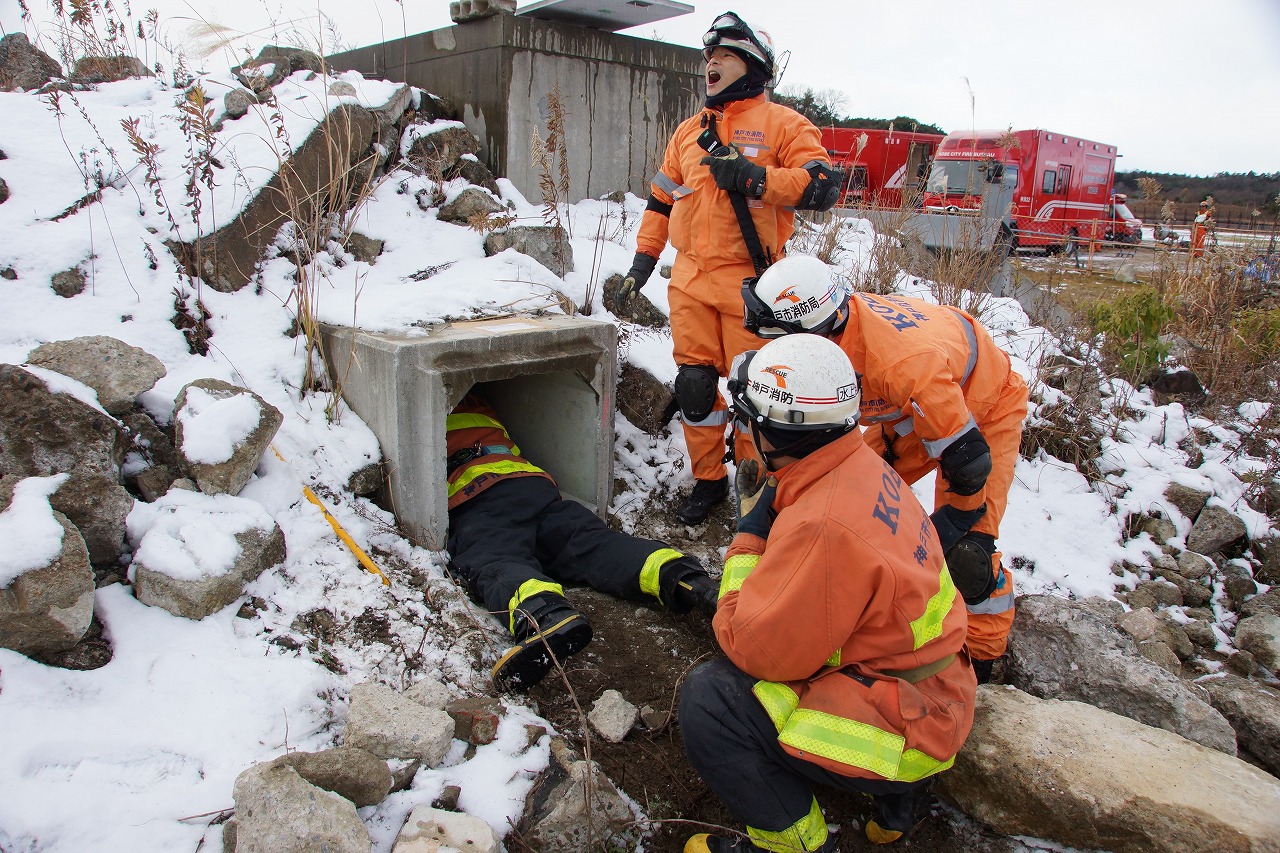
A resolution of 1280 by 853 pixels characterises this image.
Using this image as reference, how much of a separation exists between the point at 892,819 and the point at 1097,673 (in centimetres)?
110

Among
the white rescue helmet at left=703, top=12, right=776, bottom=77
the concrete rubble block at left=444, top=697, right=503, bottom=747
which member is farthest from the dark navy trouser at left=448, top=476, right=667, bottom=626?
the white rescue helmet at left=703, top=12, right=776, bottom=77

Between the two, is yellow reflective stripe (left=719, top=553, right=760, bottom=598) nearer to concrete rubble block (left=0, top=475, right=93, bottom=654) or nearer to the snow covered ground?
the snow covered ground

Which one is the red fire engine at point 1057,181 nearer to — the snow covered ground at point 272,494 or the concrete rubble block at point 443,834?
the snow covered ground at point 272,494

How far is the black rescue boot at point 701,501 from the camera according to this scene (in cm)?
380

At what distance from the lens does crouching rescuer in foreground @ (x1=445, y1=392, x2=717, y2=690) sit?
255 centimetres

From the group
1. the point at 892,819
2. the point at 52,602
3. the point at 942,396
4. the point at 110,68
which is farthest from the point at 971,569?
the point at 110,68

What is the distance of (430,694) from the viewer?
235 centimetres

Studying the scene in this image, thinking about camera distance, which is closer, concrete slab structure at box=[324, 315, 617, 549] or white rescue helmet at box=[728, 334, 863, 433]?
white rescue helmet at box=[728, 334, 863, 433]

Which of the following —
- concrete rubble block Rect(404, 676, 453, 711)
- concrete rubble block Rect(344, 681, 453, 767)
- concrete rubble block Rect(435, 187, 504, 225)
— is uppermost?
concrete rubble block Rect(435, 187, 504, 225)

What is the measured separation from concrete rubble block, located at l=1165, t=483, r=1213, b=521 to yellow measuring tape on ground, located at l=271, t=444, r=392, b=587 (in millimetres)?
4056

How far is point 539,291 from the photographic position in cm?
407

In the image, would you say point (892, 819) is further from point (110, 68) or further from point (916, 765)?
point (110, 68)

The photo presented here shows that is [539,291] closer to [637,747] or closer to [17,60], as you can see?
[637,747]

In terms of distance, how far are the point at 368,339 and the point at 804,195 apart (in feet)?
6.09
